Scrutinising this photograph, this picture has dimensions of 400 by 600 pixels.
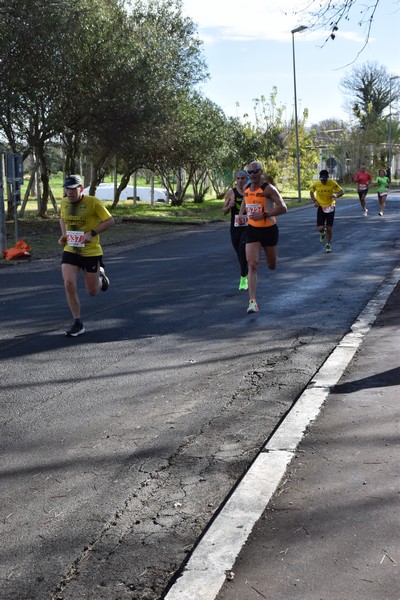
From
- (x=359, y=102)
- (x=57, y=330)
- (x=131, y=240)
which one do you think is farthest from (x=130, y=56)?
(x=359, y=102)

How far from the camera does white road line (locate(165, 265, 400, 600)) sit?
135 inches

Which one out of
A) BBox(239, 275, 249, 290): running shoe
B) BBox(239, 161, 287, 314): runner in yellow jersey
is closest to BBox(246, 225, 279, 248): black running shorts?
BBox(239, 161, 287, 314): runner in yellow jersey

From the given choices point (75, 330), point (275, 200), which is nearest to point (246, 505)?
point (75, 330)

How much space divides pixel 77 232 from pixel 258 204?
2282 millimetres

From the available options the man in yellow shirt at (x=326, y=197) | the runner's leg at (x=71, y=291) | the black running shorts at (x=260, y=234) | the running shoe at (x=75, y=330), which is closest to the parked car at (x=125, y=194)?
the man in yellow shirt at (x=326, y=197)

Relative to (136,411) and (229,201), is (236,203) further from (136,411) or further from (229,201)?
(136,411)

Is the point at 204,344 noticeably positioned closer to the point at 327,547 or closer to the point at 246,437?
the point at 246,437

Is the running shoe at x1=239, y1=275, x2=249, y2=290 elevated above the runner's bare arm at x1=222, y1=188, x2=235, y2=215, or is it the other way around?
the runner's bare arm at x1=222, y1=188, x2=235, y2=215

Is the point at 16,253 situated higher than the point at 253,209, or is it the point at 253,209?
the point at 253,209

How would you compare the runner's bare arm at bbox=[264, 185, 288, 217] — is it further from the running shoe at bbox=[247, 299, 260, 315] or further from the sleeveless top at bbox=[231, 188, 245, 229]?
the sleeveless top at bbox=[231, 188, 245, 229]

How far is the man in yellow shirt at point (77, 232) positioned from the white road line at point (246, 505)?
3.32 meters

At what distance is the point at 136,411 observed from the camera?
6.12 m

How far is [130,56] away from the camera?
3077 cm

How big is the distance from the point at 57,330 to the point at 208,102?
4259 centimetres
